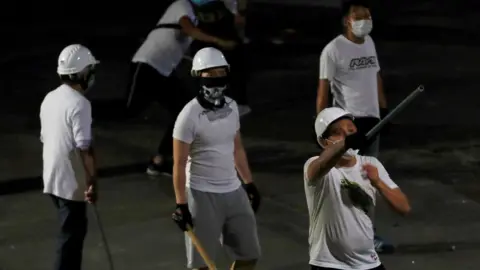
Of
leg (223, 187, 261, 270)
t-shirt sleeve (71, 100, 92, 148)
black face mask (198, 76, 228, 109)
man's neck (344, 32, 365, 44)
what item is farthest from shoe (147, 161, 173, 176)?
black face mask (198, 76, 228, 109)

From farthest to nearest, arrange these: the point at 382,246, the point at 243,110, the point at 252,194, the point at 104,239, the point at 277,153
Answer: the point at 243,110 → the point at 277,153 → the point at 104,239 → the point at 382,246 → the point at 252,194

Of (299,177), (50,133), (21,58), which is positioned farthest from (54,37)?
(50,133)

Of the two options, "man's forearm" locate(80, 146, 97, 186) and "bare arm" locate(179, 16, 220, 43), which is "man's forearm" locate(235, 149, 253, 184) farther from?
"bare arm" locate(179, 16, 220, 43)

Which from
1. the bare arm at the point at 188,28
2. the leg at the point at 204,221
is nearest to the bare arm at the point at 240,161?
the leg at the point at 204,221

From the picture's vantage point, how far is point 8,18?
65.6ft

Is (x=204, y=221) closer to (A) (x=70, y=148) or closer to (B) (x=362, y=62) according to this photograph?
(A) (x=70, y=148)

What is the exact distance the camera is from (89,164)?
19.9ft

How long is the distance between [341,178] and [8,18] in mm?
16323

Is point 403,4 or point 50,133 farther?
point 403,4

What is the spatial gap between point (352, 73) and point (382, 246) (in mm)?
1395

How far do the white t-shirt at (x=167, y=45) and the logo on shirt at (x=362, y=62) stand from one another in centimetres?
239

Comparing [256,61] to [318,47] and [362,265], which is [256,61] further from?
[362,265]

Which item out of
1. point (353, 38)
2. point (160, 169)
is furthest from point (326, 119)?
point (160, 169)

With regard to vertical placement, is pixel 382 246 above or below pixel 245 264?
below
